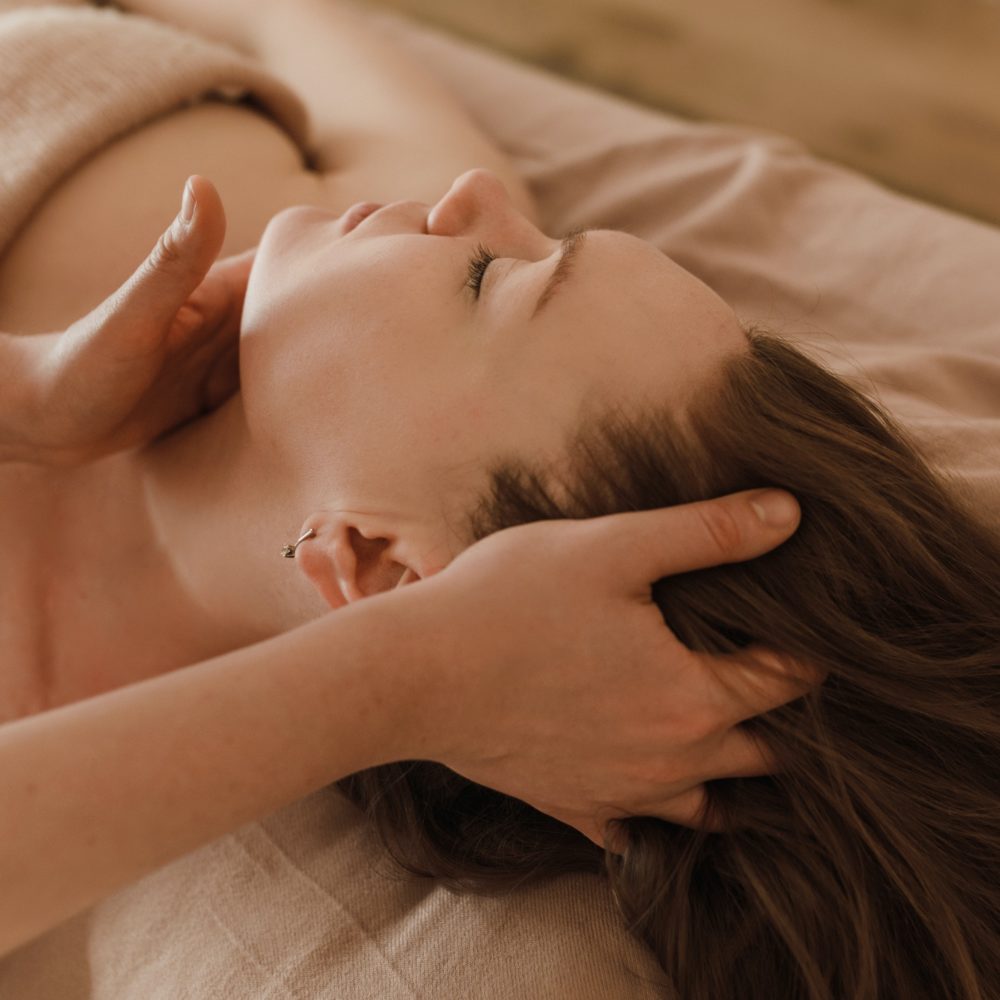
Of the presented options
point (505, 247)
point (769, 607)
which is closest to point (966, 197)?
point (505, 247)

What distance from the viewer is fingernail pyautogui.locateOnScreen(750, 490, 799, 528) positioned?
80cm

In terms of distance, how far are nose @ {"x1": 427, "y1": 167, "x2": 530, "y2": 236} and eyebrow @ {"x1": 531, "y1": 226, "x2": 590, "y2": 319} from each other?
4.4 inches

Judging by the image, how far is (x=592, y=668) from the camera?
742mm

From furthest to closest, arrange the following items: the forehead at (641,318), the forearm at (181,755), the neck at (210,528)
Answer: the neck at (210,528)
the forehead at (641,318)
the forearm at (181,755)

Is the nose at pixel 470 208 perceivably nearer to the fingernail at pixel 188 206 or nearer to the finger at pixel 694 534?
the fingernail at pixel 188 206

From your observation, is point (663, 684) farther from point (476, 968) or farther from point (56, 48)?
point (56, 48)

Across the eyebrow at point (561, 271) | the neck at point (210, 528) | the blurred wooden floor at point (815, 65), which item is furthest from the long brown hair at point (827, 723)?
the blurred wooden floor at point (815, 65)

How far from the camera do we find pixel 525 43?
2.14 m

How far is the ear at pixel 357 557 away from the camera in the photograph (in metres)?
0.85

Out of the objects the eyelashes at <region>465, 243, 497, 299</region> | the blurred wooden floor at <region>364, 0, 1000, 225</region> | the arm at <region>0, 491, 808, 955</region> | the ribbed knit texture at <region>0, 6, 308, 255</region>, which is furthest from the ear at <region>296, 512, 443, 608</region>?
the blurred wooden floor at <region>364, 0, 1000, 225</region>

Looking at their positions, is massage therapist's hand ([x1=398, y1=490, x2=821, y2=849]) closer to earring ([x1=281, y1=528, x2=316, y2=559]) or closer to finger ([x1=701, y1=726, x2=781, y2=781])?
finger ([x1=701, y1=726, x2=781, y2=781])

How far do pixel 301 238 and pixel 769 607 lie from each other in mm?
546

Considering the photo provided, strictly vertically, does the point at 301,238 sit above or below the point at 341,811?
above

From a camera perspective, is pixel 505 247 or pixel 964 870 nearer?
pixel 964 870
